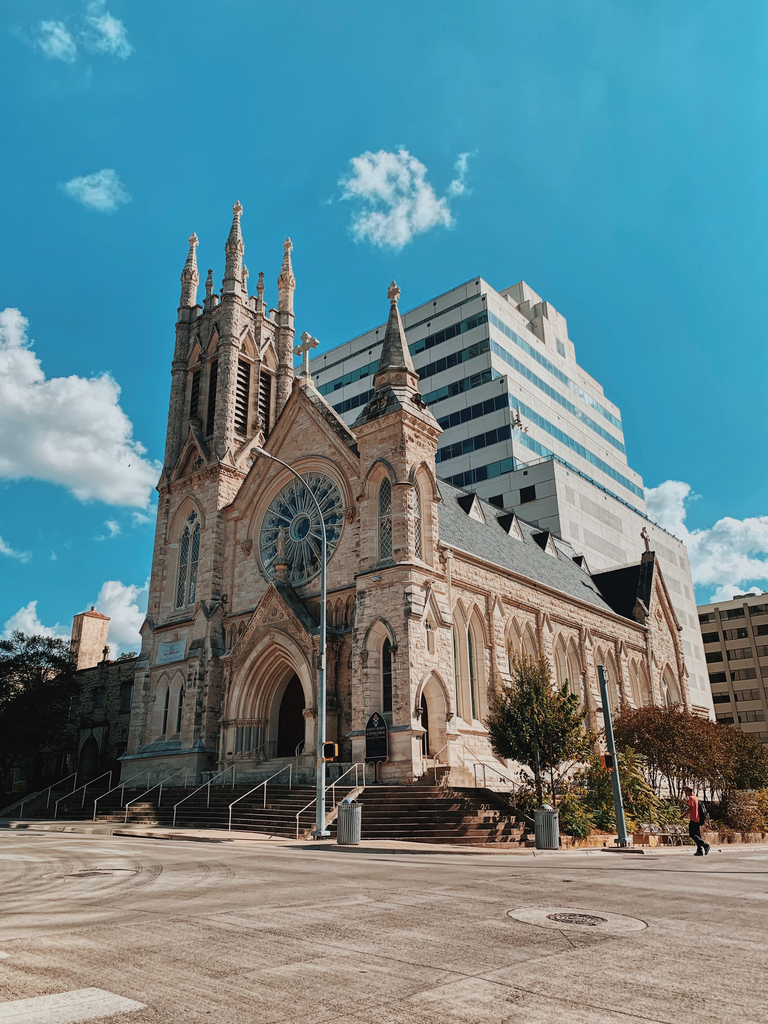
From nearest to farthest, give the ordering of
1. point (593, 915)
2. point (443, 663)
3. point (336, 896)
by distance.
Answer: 1. point (593, 915)
2. point (336, 896)
3. point (443, 663)

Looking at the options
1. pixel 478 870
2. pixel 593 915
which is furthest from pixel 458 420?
pixel 593 915

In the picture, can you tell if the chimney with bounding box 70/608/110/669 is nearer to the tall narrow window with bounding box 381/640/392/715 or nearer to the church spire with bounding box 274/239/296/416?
the church spire with bounding box 274/239/296/416

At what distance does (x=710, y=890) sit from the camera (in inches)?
362

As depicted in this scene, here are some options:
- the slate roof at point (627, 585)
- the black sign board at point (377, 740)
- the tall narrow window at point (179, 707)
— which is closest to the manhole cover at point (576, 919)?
the black sign board at point (377, 740)

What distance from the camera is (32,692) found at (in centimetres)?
3622

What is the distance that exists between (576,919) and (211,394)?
32.6m

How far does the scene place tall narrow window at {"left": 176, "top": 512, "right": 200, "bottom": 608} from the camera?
3281 cm

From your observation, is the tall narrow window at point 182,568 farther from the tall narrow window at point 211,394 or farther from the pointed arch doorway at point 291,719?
the pointed arch doorway at point 291,719

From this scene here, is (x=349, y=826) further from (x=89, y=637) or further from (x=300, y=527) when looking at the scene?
(x=89, y=637)

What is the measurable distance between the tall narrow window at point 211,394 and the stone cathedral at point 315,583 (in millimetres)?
99

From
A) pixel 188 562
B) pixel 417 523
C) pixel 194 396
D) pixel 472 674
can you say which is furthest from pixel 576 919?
pixel 194 396

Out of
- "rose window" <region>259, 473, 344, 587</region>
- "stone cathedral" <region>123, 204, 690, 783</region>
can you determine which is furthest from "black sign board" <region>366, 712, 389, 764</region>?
"rose window" <region>259, 473, 344, 587</region>

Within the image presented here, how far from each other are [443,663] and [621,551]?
34535 mm

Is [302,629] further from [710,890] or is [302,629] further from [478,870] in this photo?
[710,890]
